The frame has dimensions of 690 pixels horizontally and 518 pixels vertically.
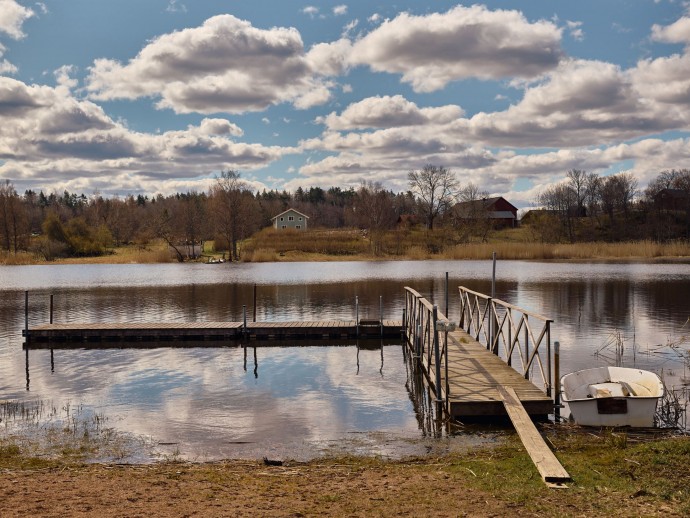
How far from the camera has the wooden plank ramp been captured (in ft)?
46.5

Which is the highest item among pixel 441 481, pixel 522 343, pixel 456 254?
pixel 456 254

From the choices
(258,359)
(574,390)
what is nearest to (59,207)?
(258,359)

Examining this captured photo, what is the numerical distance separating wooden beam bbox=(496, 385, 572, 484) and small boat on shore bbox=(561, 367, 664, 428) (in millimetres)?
1163

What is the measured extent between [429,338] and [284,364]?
5820 mm

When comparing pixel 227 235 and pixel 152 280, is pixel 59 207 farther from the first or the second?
pixel 152 280

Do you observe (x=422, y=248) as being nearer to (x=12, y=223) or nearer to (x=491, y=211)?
(x=491, y=211)

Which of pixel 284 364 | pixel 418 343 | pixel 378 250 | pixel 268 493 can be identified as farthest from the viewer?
pixel 378 250

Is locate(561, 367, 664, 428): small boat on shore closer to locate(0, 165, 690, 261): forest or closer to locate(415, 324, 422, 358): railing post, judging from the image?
locate(415, 324, 422, 358): railing post

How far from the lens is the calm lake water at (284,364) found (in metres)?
14.0

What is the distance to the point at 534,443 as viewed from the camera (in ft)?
36.8

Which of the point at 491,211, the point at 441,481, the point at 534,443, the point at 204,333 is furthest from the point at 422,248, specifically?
the point at 441,481

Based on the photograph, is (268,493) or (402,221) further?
(402,221)

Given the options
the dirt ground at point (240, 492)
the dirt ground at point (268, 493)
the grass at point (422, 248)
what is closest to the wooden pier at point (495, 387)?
the dirt ground at point (268, 493)

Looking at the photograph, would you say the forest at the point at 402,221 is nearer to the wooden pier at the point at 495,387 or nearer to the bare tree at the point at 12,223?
the bare tree at the point at 12,223
